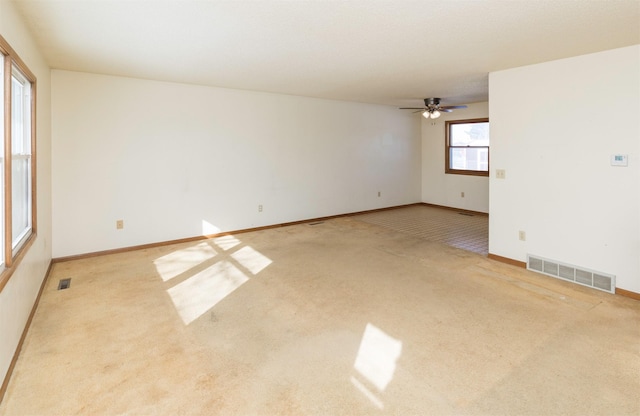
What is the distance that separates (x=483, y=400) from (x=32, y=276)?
3.54 meters

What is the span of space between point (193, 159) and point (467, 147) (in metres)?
5.59

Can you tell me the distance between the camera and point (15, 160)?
107 inches

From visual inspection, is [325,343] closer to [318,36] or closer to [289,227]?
[318,36]

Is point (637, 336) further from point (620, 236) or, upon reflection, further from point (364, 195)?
point (364, 195)

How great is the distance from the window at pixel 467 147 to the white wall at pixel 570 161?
3.09m

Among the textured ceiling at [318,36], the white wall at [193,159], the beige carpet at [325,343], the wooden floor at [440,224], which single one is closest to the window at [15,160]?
the textured ceiling at [318,36]

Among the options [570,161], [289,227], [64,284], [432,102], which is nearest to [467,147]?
[432,102]

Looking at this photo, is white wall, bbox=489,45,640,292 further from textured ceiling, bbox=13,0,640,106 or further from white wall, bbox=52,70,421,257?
white wall, bbox=52,70,421,257

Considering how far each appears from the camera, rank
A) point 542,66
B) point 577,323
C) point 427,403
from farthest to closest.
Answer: point 542,66
point 577,323
point 427,403

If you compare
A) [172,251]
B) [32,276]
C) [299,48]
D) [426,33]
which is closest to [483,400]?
[426,33]

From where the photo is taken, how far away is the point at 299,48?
3348 mm

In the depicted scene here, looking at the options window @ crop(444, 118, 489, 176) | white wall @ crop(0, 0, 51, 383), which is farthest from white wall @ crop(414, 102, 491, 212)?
white wall @ crop(0, 0, 51, 383)

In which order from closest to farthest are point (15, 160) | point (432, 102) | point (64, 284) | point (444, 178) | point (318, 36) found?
point (15, 160), point (318, 36), point (64, 284), point (432, 102), point (444, 178)

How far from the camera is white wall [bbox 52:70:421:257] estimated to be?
4383 millimetres
